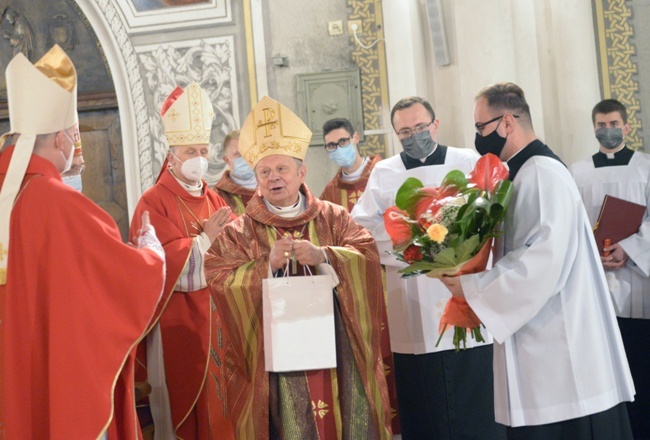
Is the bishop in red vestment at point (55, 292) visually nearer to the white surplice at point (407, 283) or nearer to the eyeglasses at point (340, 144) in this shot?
the white surplice at point (407, 283)

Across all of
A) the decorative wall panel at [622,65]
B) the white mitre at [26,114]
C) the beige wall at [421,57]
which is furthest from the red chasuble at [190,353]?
the decorative wall panel at [622,65]

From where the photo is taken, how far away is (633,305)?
5371mm

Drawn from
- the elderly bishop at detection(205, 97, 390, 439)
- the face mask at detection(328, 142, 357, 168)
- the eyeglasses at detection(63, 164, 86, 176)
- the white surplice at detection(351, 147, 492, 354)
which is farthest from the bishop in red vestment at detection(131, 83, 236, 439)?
the face mask at detection(328, 142, 357, 168)

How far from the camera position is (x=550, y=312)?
3.13m

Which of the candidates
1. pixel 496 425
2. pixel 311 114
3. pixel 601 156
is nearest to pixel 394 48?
pixel 311 114

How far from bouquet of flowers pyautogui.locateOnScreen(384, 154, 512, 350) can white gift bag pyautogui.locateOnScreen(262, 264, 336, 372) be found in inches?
17.4

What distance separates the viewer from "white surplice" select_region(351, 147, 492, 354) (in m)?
4.77

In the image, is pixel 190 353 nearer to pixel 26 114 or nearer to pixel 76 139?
pixel 76 139

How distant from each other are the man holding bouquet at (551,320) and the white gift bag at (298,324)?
0.60 m

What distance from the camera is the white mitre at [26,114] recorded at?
Result: 10.9 ft

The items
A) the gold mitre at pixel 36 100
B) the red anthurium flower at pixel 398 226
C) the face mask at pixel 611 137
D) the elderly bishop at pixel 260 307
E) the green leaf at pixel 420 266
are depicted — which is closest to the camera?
the green leaf at pixel 420 266

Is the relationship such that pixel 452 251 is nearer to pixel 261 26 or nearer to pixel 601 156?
pixel 601 156

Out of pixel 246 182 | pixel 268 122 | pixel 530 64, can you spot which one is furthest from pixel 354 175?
pixel 268 122

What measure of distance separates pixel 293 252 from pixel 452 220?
0.80 m
